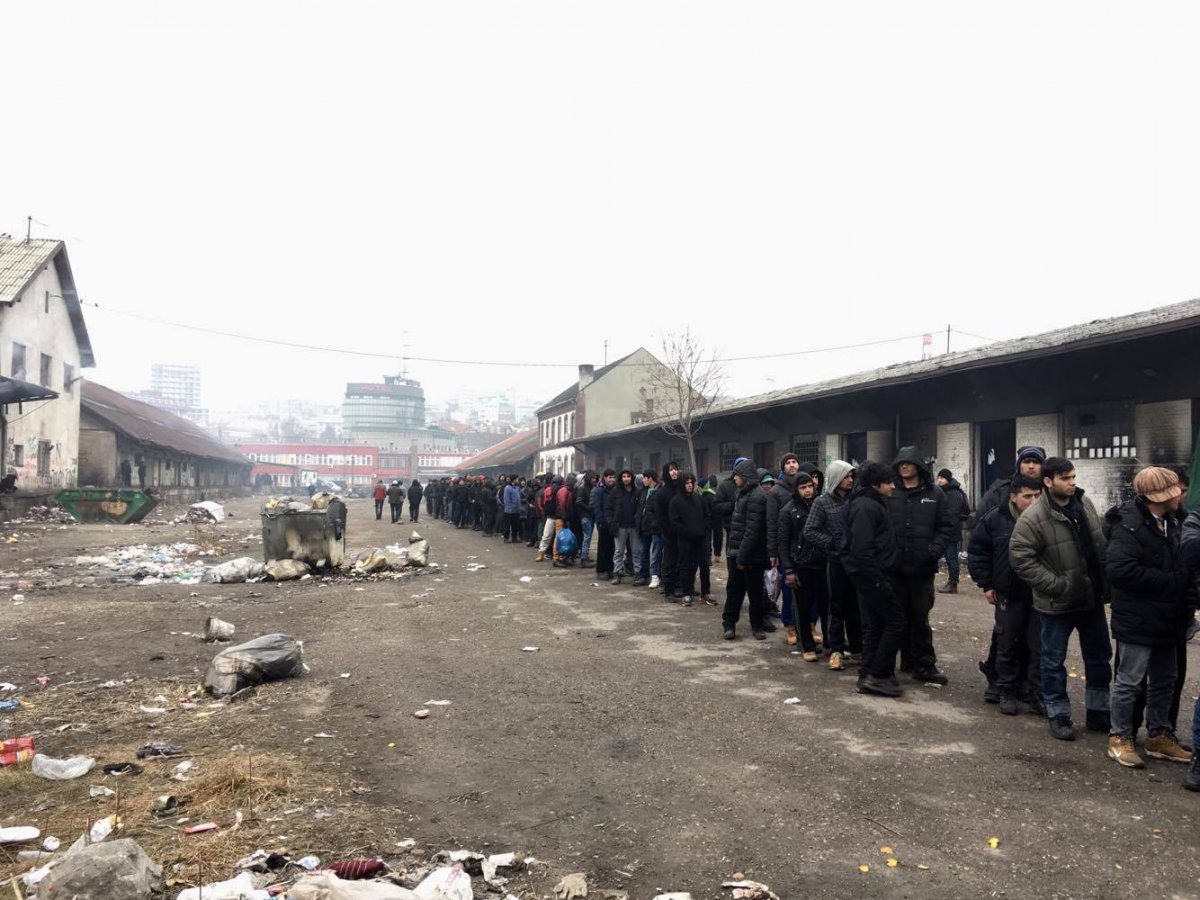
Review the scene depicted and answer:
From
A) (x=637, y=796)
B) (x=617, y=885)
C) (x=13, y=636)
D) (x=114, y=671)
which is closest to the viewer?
(x=617, y=885)

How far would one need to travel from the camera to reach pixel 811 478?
7453 mm

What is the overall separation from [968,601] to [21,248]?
33100 millimetres

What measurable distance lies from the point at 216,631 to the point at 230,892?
5773 mm

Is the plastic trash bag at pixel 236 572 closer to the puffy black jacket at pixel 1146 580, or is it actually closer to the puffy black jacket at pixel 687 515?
the puffy black jacket at pixel 687 515

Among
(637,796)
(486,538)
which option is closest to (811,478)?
(637,796)

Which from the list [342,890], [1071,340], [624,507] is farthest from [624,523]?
[342,890]

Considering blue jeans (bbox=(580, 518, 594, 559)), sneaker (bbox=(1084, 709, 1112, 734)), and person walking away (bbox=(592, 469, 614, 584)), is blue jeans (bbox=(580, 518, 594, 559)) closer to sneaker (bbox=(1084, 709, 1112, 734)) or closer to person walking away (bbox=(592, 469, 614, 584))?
person walking away (bbox=(592, 469, 614, 584))

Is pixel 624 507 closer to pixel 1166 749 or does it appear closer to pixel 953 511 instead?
pixel 953 511

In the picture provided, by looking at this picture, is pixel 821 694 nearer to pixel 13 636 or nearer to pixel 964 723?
pixel 964 723

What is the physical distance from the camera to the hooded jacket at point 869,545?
6.00 meters

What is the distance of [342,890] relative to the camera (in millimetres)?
2744

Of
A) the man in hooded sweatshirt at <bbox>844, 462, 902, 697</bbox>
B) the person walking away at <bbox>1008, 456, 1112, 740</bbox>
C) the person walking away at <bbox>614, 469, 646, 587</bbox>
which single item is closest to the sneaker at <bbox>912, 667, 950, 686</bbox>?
the man in hooded sweatshirt at <bbox>844, 462, 902, 697</bbox>

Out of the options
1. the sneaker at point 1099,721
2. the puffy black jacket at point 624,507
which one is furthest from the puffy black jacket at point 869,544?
the puffy black jacket at point 624,507

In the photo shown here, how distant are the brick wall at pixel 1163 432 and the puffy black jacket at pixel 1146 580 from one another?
886 centimetres
